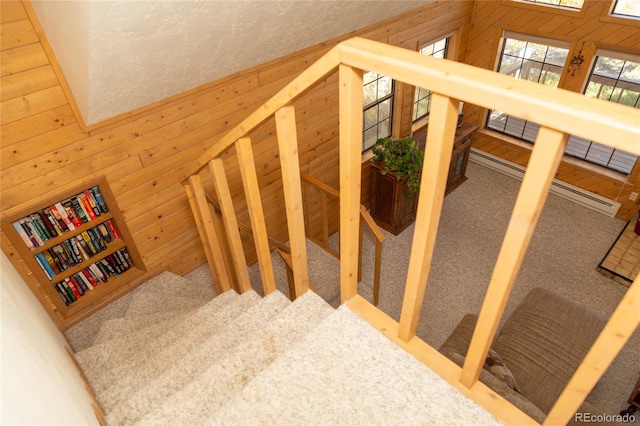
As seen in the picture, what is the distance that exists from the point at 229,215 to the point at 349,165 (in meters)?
1.36

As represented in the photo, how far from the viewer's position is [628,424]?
3.01 meters

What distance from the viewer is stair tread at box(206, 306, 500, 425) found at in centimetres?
120

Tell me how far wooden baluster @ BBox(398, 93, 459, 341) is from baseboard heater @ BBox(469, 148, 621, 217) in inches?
189

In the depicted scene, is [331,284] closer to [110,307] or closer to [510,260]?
[110,307]

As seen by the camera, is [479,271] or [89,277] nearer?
[89,277]

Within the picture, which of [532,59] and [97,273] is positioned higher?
[532,59]

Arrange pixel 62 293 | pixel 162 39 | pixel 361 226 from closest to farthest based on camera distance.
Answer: pixel 162 39, pixel 62 293, pixel 361 226

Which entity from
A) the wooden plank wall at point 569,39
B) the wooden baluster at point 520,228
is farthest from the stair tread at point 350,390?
the wooden plank wall at point 569,39

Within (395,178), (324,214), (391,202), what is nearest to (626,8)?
(395,178)

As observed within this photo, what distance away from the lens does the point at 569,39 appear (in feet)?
15.2

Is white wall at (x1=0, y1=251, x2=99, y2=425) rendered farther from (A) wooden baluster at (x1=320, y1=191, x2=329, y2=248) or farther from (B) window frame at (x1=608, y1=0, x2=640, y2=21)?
(B) window frame at (x1=608, y1=0, x2=640, y2=21)

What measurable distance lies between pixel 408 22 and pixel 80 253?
398 cm

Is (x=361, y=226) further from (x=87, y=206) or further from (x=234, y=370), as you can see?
(x=234, y=370)

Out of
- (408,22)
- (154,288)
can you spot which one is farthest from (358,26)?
(154,288)
